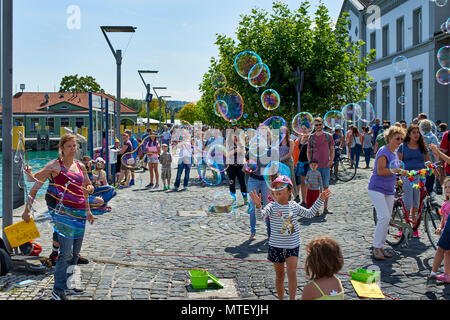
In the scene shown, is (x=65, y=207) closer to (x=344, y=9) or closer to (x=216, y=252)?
(x=216, y=252)

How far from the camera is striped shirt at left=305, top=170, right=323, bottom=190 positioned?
395 inches

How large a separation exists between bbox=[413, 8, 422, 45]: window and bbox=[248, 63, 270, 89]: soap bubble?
64.4 feet

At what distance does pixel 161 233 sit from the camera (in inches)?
321

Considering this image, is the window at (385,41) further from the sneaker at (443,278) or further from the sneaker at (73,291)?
the sneaker at (73,291)

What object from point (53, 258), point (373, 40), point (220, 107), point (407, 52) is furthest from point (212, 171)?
point (373, 40)

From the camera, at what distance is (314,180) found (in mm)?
10055

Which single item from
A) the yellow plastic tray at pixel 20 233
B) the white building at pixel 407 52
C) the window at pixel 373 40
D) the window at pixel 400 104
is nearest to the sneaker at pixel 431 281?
the yellow plastic tray at pixel 20 233

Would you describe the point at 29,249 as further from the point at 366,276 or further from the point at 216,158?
the point at 216,158

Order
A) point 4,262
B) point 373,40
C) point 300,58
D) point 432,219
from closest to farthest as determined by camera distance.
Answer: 1. point 4,262
2. point 432,219
3. point 300,58
4. point 373,40

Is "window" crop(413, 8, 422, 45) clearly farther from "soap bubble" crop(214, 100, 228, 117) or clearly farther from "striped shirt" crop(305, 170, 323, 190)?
"striped shirt" crop(305, 170, 323, 190)

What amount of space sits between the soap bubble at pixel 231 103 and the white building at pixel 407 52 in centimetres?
1170

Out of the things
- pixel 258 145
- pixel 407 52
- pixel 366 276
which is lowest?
pixel 366 276

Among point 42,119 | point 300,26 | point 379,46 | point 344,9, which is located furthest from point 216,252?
point 42,119

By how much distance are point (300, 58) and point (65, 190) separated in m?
15.5
